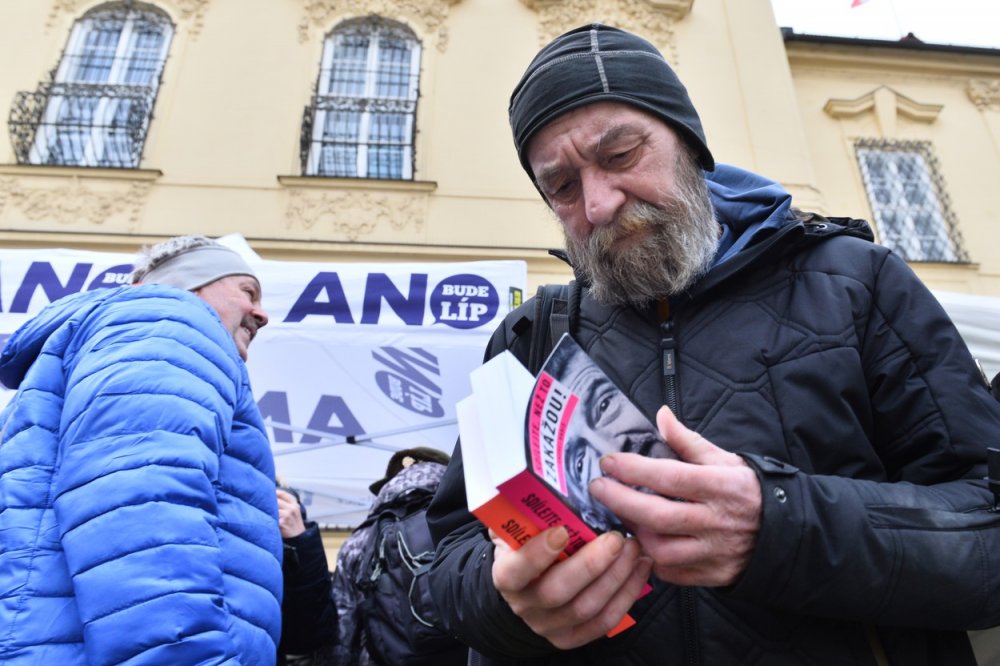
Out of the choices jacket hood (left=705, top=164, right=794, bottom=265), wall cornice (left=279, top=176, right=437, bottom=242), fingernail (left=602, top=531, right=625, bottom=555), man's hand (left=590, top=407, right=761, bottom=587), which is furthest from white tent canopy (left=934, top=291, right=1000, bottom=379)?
wall cornice (left=279, top=176, right=437, bottom=242)

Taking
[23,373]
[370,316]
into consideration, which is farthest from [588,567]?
[370,316]

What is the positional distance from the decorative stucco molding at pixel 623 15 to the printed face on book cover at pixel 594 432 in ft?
23.9

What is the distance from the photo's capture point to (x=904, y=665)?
3.07ft

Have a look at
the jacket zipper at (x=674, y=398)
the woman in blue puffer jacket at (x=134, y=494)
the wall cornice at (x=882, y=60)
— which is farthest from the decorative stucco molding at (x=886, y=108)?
the woman in blue puffer jacket at (x=134, y=494)

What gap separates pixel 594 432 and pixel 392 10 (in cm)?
790

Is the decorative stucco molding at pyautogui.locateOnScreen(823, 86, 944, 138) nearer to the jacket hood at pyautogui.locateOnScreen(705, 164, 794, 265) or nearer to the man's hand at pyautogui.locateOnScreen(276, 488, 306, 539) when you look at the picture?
the jacket hood at pyautogui.locateOnScreen(705, 164, 794, 265)

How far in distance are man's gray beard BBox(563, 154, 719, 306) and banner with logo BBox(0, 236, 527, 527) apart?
7.44 ft

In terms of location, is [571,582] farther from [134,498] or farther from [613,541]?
[134,498]

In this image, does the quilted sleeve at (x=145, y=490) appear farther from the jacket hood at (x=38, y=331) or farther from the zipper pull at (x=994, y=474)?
the zipper pull at (x=994, y=474)

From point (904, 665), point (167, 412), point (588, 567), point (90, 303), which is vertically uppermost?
point (90, 303)

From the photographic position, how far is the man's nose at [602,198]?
1333 mm

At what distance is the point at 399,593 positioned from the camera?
7.82 ft

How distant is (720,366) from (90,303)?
5.17 ft

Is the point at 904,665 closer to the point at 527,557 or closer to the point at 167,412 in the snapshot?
the point at 527,557
